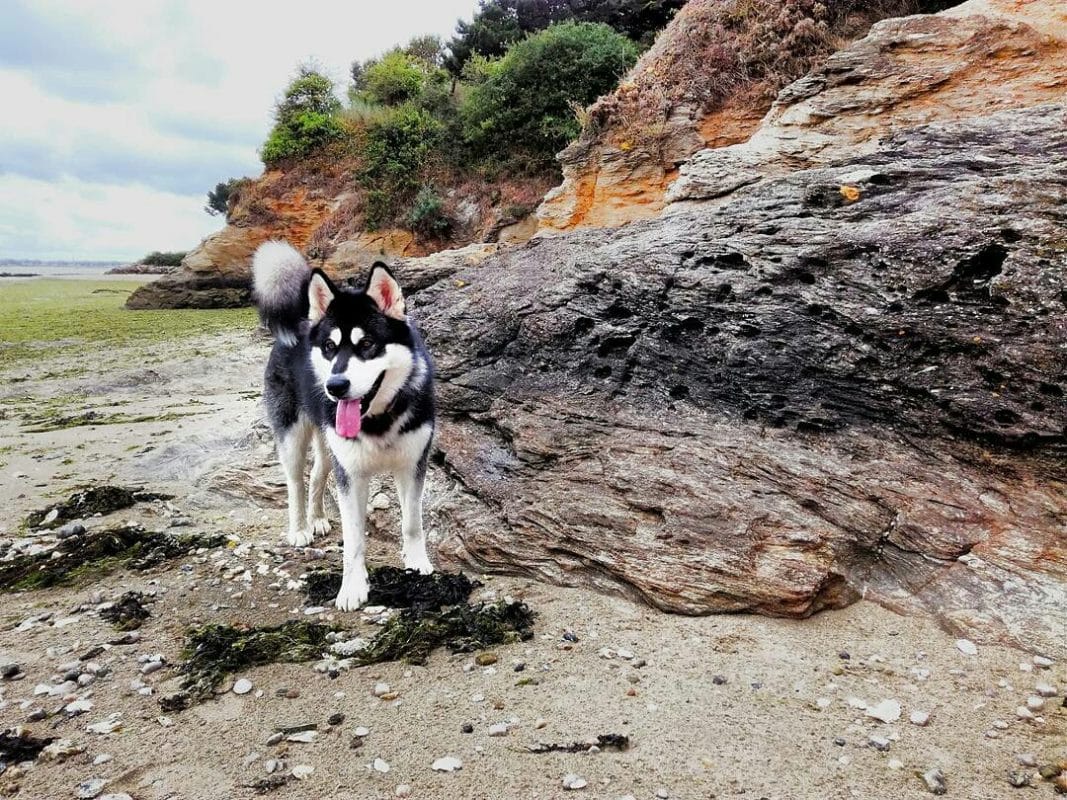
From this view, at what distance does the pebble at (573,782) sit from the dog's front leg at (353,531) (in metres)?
2.31

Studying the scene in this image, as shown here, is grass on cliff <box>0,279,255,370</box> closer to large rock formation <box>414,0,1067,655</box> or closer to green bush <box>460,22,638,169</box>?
green bush <box>460,22,638,169</box>

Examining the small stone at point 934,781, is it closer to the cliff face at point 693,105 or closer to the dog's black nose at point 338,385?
the dog's black nose at point 338,385

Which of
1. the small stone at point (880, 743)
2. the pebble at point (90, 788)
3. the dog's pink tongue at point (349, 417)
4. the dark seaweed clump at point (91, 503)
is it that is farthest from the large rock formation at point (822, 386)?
the dark seaweed clump at point (91, 503)

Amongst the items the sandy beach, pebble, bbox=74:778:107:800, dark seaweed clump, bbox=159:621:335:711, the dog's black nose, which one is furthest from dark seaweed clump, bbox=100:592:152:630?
the dog's black nose

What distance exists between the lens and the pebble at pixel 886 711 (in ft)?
11.7

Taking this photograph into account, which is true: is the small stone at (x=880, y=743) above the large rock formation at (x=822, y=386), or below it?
below

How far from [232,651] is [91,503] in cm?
366

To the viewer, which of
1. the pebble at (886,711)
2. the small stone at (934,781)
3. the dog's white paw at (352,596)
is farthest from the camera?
the dog's white paw at (352,596)

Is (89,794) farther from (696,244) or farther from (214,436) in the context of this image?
(214,436)

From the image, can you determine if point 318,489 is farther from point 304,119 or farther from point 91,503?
point 304,119

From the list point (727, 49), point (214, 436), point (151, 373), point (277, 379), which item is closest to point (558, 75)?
point (727, 49)

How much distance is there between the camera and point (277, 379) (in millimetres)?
6387

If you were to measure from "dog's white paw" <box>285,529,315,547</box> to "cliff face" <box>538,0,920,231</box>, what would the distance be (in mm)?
5762

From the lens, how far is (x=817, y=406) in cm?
525
